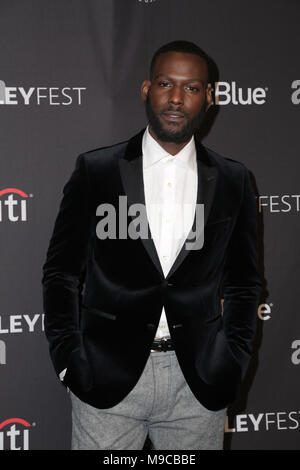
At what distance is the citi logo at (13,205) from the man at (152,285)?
0.64 m

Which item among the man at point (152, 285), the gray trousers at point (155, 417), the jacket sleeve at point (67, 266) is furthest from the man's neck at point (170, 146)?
the gray trousers at point (155, 417)

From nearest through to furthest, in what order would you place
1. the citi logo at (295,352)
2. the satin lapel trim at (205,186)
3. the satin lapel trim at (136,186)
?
the satin lapel trim at (136,186)
the satin lapel trim at (205,186)
the citi logo at (295,352)

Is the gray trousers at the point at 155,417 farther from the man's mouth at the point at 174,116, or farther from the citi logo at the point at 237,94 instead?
the citi logo at the point at 237,94

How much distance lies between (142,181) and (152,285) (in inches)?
15.0

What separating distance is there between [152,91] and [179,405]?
3.79 feet

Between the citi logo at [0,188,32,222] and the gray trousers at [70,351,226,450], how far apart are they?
0.98 metres

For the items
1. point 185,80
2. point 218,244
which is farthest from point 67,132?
point 218,244

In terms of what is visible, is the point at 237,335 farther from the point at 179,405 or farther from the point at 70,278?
the point at 70,278

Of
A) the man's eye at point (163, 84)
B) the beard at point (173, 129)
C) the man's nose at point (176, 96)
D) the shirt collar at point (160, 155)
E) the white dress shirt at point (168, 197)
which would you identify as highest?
the man's eye at point (163, 84)

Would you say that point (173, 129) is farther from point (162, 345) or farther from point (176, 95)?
point (162, 345)

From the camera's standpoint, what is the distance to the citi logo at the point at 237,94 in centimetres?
266

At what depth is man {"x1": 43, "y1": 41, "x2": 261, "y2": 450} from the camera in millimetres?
1861

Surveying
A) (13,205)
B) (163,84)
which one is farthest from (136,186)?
(13,205)

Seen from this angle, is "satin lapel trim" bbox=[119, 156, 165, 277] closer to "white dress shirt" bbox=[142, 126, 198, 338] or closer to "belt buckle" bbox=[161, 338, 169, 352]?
"white dress shirt" bbox=[142, 126, 198, 338]
